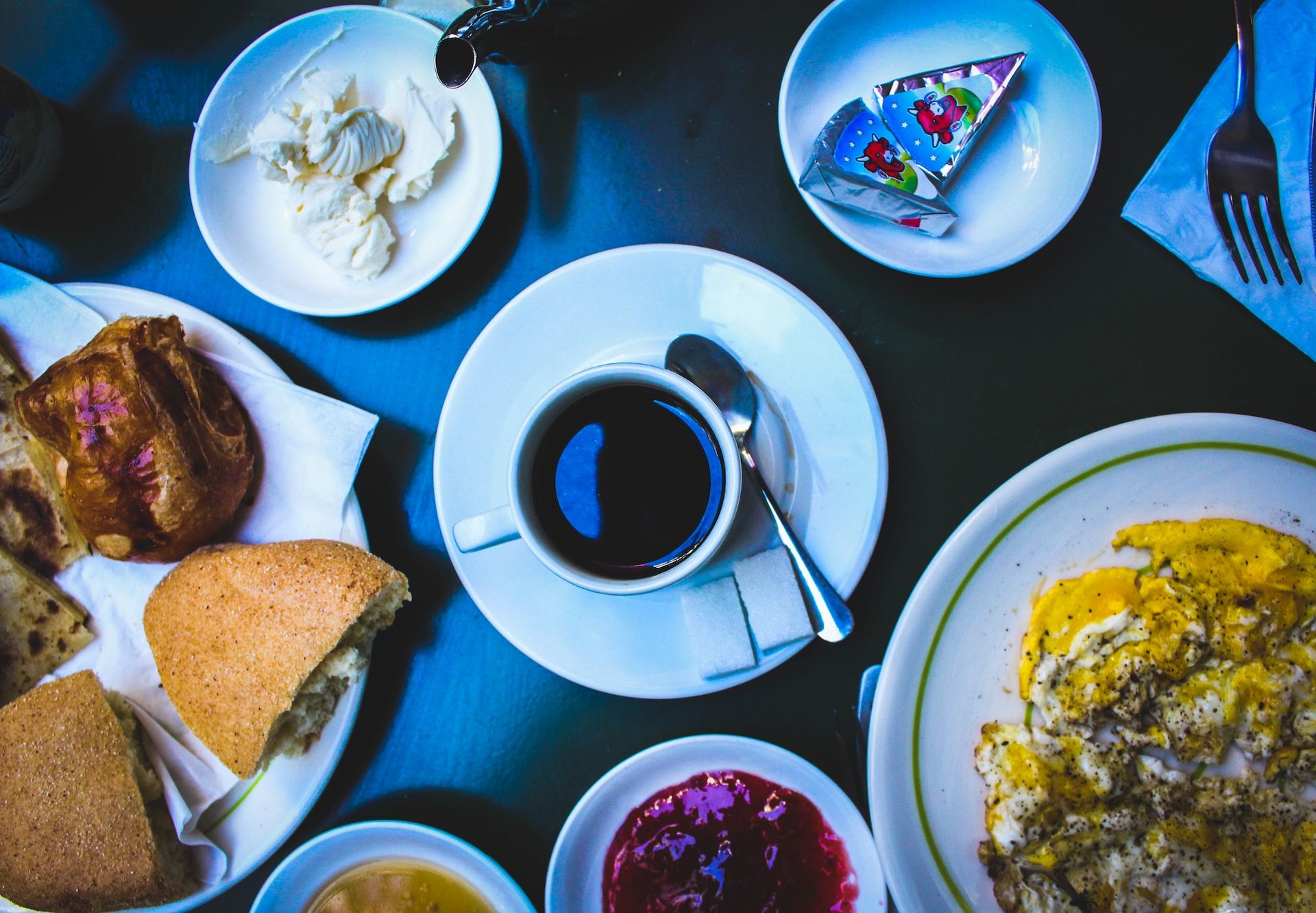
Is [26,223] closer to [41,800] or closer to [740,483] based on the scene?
[41,800]

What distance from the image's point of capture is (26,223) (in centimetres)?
127

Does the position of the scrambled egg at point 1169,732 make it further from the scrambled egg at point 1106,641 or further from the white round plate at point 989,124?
the white round plate at point 989,124

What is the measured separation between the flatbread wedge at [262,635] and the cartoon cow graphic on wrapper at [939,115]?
3.28ft

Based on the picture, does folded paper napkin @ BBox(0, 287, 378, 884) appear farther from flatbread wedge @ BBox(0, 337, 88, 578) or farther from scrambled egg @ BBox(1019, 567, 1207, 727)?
scrambled egg @ BBox(1019, 567, 1207, 727)

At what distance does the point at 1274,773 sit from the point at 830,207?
100 centimetres

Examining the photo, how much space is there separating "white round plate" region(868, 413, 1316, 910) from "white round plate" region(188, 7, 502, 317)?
85 cm

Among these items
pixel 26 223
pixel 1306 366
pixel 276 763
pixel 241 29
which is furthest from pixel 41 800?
pixel 1306 366

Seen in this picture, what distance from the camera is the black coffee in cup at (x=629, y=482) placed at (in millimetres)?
983

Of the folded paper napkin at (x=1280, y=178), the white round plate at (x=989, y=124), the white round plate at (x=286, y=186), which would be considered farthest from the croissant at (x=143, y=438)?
the folded paper napkin at (x=1280, y=178)

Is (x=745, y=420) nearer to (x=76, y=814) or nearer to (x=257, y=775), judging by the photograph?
(x=257, y=775)

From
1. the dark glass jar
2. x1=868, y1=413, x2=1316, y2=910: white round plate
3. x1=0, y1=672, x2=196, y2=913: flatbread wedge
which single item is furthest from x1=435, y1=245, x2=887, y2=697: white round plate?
the dark glass jar

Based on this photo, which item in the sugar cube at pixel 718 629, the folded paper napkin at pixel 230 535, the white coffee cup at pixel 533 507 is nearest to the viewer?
the white coffee cup at pixel 533 507

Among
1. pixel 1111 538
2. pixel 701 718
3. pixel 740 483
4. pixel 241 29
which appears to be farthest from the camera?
pixel 241 29

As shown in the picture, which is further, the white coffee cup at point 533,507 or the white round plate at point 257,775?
the white round plate at point 257,775
